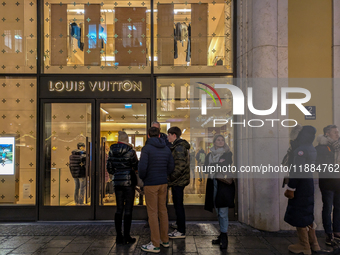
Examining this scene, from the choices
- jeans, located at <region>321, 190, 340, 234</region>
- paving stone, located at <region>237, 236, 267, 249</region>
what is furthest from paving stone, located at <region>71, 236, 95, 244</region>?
jeans, located at <region>321, 190, 340, 234</region>

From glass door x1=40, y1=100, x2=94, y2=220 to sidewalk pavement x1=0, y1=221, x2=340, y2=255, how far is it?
0.38 m

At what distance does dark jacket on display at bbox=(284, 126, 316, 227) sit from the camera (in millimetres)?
4590

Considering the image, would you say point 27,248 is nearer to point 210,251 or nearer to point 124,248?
point 124,248

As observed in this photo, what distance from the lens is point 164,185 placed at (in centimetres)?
485

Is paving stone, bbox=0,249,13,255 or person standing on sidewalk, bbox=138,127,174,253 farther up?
person standing on sidewalk, bbox=138,127,174,253

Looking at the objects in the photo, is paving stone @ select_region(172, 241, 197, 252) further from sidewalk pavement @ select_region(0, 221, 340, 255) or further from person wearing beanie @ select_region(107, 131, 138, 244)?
person wearing beanie @ select_region(107, 131, 138, 244)

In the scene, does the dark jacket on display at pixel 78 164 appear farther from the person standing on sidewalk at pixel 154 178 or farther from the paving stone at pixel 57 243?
the person standing on sidewalk at pixel 154 178

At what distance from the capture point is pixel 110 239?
543cm

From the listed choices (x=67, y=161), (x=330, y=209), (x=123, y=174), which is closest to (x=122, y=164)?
(x=123, y=174)

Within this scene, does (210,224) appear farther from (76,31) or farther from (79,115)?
(76,31)

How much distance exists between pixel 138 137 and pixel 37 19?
11.7ft

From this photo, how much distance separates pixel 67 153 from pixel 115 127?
1251 millimetres

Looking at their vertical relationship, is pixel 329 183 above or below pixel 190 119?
below

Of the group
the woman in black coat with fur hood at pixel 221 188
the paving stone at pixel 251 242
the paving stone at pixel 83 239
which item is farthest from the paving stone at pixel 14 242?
the paving stone at pixel 251 242
